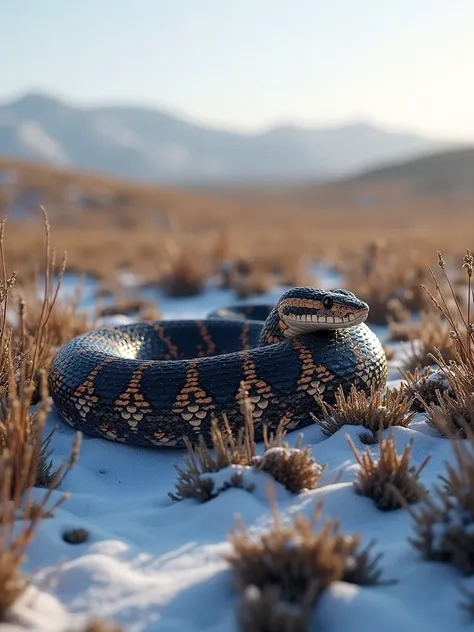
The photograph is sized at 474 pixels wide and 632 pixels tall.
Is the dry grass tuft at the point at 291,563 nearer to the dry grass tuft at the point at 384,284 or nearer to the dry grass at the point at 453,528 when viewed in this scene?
the dry grass at the point at 453,528

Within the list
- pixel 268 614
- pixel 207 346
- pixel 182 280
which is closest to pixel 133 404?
pixel 207 346

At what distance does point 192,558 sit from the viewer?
10.5 feet

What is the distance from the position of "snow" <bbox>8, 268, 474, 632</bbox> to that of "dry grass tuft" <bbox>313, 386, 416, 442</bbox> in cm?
10

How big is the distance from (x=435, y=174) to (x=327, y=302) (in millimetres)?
91682

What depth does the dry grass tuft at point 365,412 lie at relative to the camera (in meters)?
4.68

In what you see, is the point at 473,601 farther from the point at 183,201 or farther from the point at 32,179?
the point at 183,201

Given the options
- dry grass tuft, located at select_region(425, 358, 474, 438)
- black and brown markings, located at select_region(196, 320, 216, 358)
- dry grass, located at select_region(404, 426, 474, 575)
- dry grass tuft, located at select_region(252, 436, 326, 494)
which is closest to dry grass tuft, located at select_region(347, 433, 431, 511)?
dry grass tuft, located at select_region(252, 436, 326, 494)

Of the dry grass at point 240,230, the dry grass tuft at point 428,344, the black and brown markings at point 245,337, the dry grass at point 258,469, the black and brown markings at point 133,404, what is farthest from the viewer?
the dry grass at point 240,230

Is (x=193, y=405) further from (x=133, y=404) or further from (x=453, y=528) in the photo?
(x=453, y=528)

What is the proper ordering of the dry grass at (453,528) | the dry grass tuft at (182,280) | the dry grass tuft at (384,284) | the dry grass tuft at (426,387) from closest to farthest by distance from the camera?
the dry grass at (453,528) → the dry grass tuft at (426,387) → the dry grass tuft at (384,284) → the dry grass tuft at (182,280)

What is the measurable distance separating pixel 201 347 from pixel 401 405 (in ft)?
8.74

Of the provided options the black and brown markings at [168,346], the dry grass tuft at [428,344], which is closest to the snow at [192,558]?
the dry grass tuft at [428,344]

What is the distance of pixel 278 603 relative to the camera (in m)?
2.57

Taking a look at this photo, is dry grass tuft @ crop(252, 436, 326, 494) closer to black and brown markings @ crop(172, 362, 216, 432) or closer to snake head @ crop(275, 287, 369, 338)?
black and brown markings @ crop(172, 362, 216, 432)
